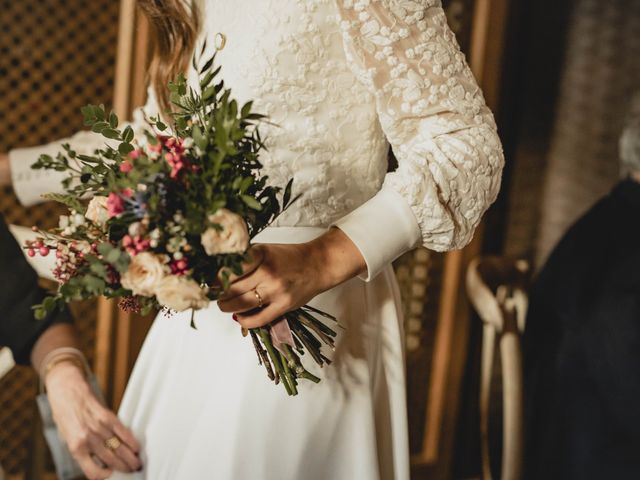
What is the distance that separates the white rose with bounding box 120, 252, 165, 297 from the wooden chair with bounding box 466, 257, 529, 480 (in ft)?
3.85

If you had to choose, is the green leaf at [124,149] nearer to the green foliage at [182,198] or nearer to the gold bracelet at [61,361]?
the green foliage at [182,198]

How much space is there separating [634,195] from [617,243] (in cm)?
15

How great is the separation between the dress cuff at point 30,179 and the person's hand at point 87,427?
37 cm

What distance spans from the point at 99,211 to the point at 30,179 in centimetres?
67

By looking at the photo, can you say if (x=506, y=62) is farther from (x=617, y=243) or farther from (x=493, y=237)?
(x=617, y=243)

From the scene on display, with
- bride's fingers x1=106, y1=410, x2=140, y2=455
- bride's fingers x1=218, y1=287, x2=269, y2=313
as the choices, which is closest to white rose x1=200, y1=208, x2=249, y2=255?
bride's fingers x1=218, y1=287, x2=269, y2=313

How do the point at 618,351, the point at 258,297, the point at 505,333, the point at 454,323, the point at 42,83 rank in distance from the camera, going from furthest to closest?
the point at 454,323 → the point at 42,83 → the point at 618,351 → the point at 505,333 → the point at 258,297

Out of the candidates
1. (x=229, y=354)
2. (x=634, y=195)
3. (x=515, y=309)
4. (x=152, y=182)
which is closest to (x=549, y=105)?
(x=634, y=195)

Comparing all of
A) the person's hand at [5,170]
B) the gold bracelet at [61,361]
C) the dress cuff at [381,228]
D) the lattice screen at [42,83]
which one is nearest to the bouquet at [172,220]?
the dress cuff at [381,228]

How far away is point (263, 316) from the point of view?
815 mm

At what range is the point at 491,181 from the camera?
944mm

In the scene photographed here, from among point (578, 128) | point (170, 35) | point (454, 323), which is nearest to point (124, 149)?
point (170, 35)

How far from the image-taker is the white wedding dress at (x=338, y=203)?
91 centimetres

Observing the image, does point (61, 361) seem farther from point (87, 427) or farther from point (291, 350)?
point (291, 350)
